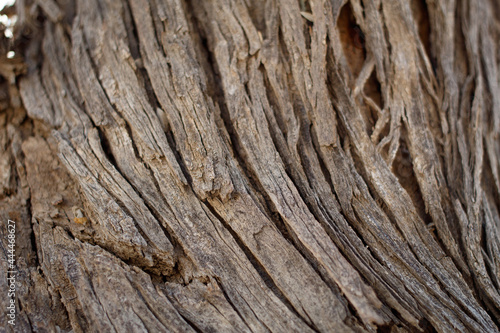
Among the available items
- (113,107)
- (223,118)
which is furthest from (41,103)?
(223,118)

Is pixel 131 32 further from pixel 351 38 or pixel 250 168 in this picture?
pixel 351 38

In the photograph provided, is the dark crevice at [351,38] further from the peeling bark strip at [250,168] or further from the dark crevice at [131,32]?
the dark crevice at [131,32]

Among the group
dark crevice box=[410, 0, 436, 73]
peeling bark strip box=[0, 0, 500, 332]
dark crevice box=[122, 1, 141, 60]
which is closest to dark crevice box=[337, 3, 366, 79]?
peeling bark strip box=[0, 0, 500, 332]

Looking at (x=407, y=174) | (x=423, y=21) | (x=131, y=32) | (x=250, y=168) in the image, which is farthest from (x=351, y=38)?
(x=131, y=32)

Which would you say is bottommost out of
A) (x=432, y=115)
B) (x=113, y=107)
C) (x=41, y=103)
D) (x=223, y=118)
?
(x=432, y=115)

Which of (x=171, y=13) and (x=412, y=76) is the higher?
(x=171, y=13)

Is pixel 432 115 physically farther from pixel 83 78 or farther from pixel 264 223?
pixel 83 78

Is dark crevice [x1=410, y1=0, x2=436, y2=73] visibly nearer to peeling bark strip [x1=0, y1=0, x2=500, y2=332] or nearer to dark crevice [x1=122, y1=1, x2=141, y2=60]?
peeling bark strip [x1=0, y1=0, x2=500, y2=332]

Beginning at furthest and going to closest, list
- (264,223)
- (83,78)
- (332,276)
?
(83,78)
(264,223)
(332,276)
